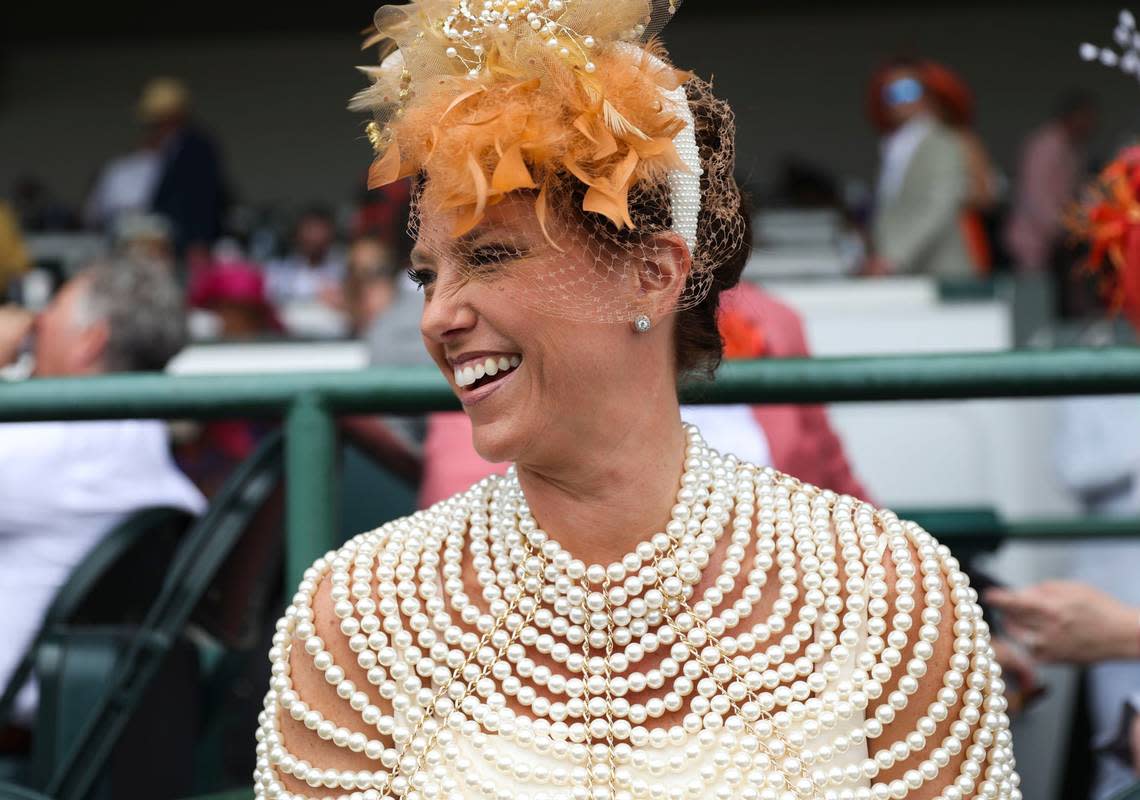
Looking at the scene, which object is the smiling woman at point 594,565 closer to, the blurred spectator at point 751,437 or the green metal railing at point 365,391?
the green metal railing at point 365,391

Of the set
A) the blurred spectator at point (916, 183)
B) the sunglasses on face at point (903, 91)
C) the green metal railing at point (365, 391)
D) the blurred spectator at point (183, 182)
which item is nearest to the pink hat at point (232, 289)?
the blurred spectator at point (183, 182)

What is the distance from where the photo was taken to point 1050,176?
10.4m

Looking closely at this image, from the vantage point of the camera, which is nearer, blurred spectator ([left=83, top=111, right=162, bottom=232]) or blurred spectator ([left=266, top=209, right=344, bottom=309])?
blurred spectator ([left=83, top=111, right=162, bottom=232])

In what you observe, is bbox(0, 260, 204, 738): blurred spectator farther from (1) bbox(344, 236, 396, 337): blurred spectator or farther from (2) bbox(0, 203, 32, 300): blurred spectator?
(1) bbox(344, 236, 396, 337): blurred spectator

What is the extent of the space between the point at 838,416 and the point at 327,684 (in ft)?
12.4

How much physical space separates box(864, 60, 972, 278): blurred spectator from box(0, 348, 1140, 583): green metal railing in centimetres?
507

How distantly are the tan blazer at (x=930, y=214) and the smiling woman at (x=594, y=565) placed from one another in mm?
5505

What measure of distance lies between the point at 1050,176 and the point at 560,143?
955cm

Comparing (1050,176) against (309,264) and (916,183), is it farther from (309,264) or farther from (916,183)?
(309,264)

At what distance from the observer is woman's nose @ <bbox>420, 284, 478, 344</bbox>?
172 cm

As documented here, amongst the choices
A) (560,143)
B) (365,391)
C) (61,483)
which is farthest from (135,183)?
(560,143)

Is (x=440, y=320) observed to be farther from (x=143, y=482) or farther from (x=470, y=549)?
(x=143, y=482)

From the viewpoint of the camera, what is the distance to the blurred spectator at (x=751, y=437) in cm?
295

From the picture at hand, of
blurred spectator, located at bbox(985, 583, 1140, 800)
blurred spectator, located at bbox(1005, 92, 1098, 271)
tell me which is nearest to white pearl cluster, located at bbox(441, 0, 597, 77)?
blurred spectator, located at bbox(985, 583, 1140, 800)
